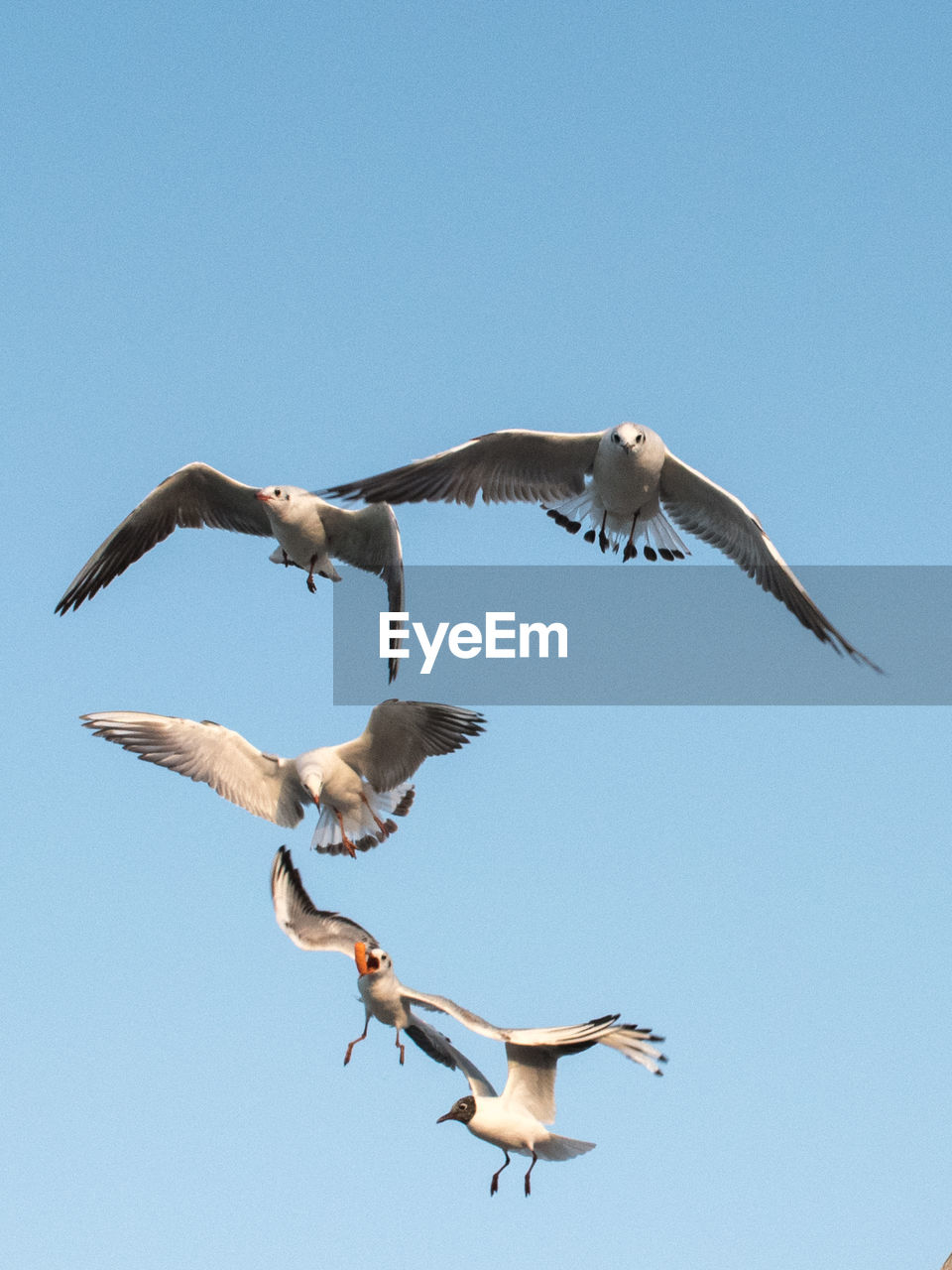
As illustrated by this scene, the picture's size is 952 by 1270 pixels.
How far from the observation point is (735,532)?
11.9m

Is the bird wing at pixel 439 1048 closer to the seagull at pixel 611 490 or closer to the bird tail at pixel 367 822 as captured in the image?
the bird tail at pixel 367 822

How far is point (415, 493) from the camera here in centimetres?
1126

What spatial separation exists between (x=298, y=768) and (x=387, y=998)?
171 centimetres

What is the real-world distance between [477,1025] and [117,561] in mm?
5273

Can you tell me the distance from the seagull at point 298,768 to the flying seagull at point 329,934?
0.47 metres

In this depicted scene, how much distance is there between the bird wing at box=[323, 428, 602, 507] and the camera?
36.5 feet

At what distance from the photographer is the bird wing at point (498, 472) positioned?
1112cm

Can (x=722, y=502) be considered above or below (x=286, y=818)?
above

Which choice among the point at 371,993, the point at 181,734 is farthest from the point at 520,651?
the point at 371,993

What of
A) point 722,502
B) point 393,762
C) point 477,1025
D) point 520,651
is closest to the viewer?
point 477,1025

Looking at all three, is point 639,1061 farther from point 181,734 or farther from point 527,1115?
point 181,734

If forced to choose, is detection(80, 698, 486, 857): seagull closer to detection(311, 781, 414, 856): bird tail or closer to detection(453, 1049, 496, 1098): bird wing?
detection(311, 781, 414, 856): bird tail

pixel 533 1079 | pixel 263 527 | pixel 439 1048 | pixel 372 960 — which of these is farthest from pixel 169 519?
pixel 533 1079

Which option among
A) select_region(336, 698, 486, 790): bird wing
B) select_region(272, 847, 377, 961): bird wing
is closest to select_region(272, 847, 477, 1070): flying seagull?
select_region(272, 847, 377, 961): bird wing
